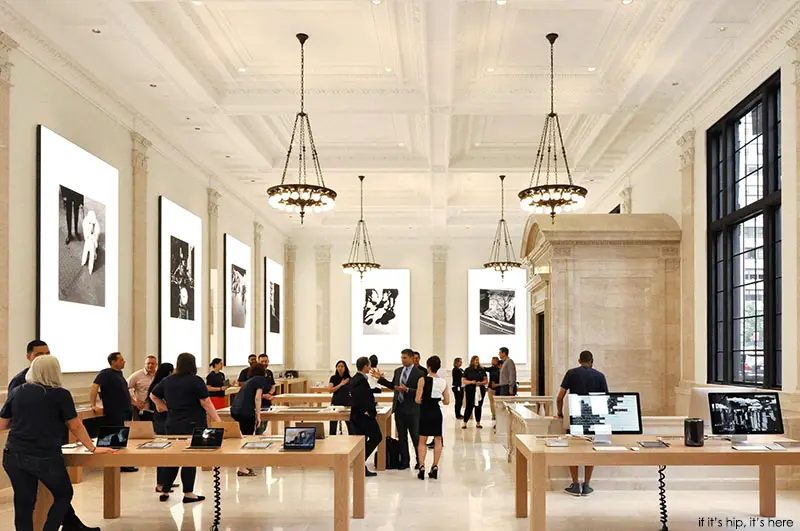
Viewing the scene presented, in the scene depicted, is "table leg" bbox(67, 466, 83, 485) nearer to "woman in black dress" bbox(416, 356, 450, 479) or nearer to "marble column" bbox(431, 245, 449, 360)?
"woman in black dress" bbox(416, 356, 450, 479)

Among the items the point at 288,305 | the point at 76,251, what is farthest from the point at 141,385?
the point at 288,305

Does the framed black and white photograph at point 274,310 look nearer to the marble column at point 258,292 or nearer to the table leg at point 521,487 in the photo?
the marble column at point 258,292

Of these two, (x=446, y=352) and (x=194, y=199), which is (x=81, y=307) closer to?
(x=194, y=199)

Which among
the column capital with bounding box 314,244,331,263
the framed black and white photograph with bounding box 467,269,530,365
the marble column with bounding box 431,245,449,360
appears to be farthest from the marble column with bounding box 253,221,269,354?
the framed black and white photograph with bounding box 467,269,530,365

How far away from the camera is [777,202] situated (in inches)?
442

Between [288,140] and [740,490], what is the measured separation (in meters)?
10.9

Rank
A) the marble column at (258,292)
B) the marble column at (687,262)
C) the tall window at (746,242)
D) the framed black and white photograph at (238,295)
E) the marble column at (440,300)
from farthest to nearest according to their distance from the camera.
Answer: the marble column at (440,300), the marble column at (258,292), the framed black and white photograph at (238,295), the marble column at (687,262), the tall window at (746,242)

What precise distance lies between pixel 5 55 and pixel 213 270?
30.6 feet

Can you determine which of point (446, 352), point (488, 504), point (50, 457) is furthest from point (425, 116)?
point (446, 352)

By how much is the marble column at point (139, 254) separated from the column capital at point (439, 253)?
639 inches

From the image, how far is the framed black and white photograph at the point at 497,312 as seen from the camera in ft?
95.9

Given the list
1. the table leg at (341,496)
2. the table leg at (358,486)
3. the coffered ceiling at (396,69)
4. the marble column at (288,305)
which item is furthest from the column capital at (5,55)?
the marble column at (288,305)

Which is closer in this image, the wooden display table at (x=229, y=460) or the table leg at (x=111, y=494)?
the wooden display table at (x=229, y=460)

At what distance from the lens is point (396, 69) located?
1306 cm
